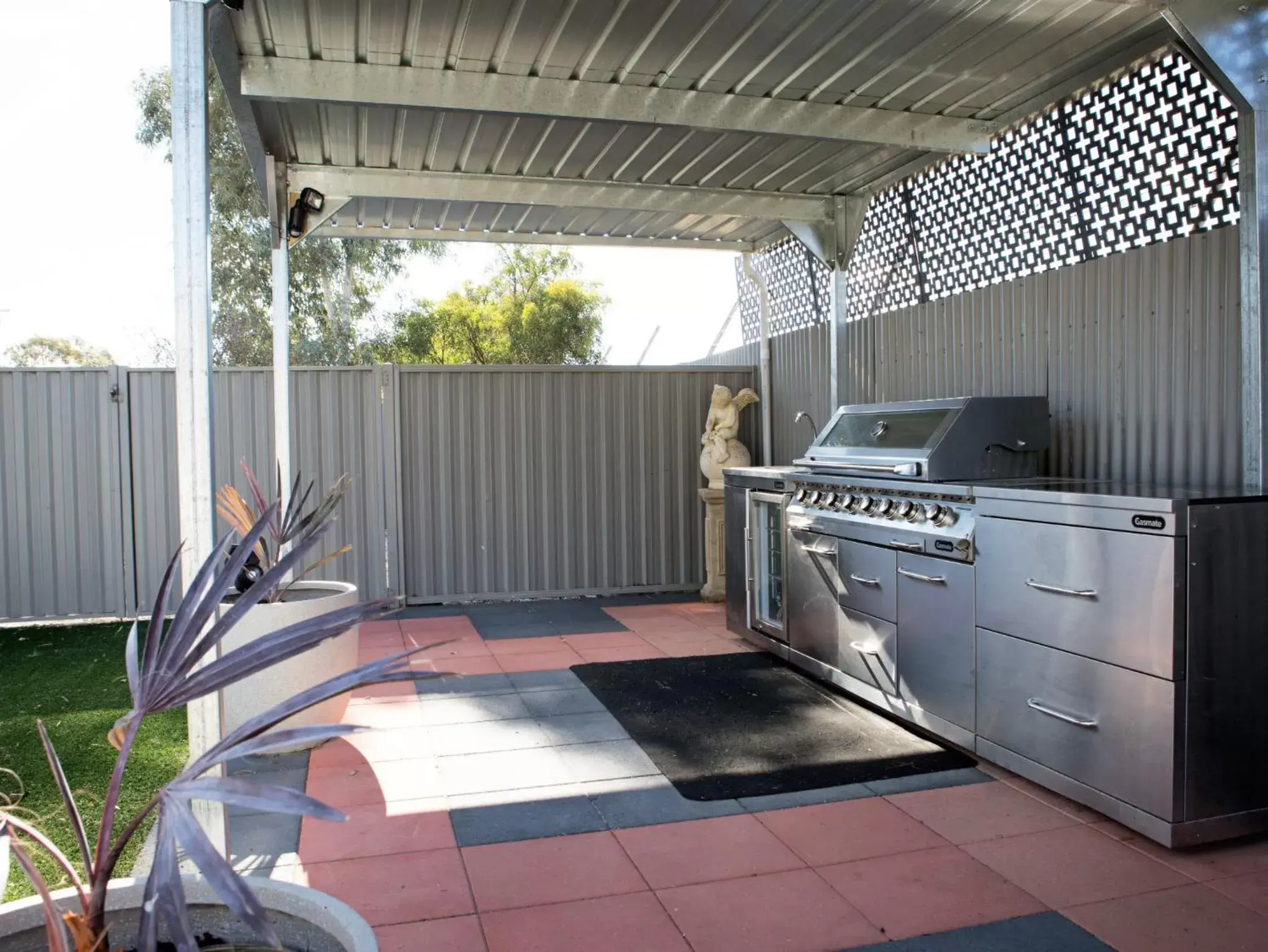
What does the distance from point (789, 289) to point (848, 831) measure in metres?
5.38

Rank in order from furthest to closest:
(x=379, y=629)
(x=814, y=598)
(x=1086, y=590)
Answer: (x=379, y=629), (x=814, y=598), (x=1086, y=590)

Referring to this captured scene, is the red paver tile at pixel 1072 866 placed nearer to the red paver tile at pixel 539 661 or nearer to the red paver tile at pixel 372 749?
the red paver tile at pixel 372 749

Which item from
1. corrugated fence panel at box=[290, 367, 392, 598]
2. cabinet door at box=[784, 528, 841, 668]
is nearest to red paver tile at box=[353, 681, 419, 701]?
cabinet door at box=[784, 528, 841, 668]

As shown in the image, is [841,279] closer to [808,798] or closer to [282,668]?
[808,798]

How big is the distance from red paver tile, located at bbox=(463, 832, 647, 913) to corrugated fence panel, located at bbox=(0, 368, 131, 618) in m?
5.43

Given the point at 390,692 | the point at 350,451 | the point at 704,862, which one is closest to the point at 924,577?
the point at 704,862

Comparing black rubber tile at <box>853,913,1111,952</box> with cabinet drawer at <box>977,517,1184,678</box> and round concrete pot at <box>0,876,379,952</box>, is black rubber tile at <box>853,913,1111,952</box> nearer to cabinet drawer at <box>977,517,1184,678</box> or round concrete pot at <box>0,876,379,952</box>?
cabinet drawer at <box>977,517,1184,678</box>

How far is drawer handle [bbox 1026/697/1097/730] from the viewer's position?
10.5ft

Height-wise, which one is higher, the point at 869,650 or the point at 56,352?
the point at 56,352

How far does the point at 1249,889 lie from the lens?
2770mm

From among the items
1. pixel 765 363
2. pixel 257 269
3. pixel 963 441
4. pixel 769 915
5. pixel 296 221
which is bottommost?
pixel 769 915

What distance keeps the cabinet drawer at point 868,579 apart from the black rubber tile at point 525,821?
171cm

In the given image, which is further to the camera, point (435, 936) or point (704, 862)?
point (704, 862)

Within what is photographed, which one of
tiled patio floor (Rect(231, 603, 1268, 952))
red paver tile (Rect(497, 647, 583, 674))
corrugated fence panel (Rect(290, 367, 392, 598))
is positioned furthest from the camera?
corrugated fence panel (Rect(290, 367, 392, 598))
